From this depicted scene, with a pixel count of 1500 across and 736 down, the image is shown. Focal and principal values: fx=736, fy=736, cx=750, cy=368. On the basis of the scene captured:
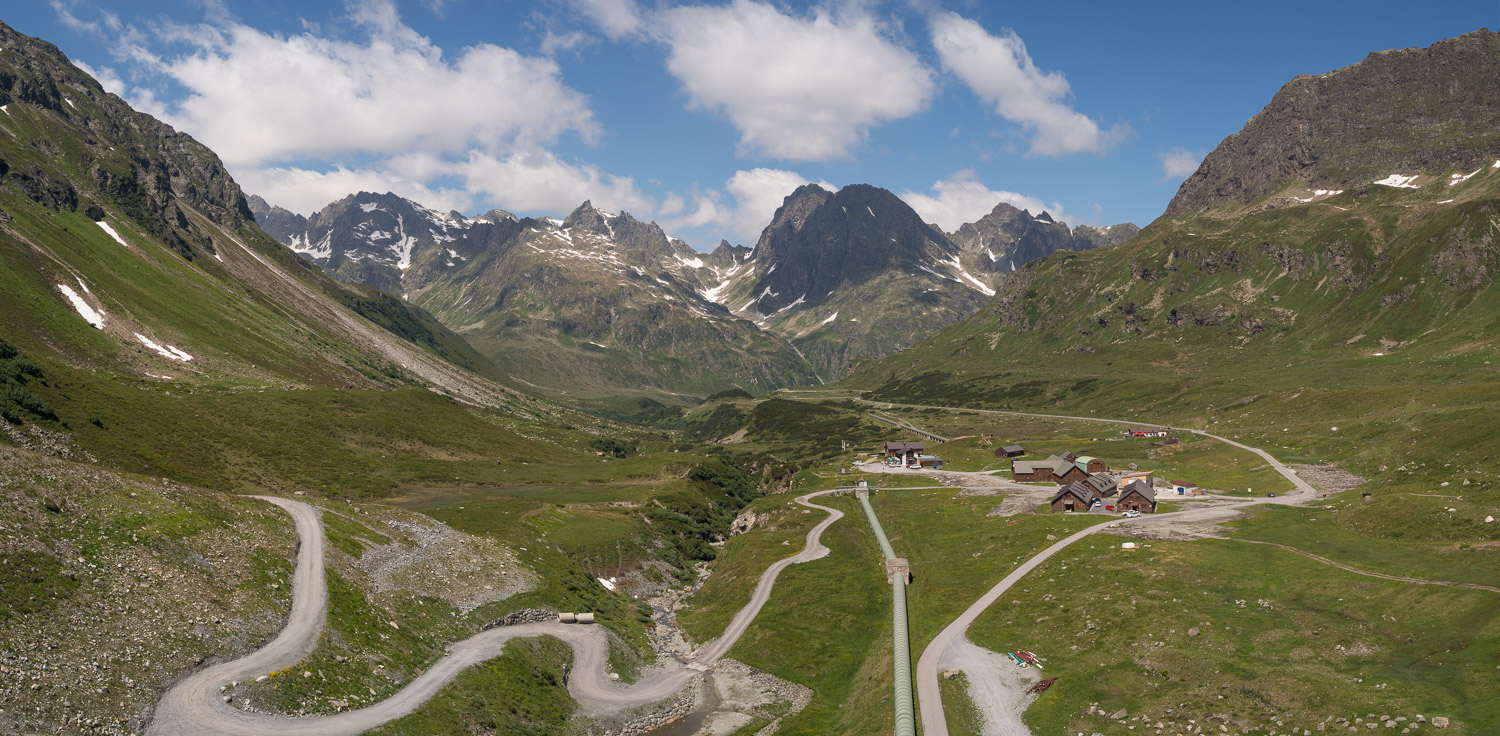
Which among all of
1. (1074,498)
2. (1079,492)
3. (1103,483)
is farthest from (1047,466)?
(1074,498)

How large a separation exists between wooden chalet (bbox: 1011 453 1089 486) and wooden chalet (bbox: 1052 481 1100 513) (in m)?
25.7

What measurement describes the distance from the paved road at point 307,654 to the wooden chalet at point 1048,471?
8073 centimetres

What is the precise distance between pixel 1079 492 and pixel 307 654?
113 metres

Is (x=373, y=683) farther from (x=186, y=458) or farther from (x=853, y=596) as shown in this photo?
(x=186, y=458)

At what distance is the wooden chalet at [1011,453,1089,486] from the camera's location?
15362 centimetres

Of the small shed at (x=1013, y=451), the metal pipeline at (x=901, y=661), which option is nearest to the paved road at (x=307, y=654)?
the metal pipeline at (x=901, y=661)

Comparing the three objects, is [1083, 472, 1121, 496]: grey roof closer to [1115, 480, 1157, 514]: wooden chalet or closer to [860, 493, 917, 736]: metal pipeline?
[1115, 480, 1157, 514]: wooden chalet

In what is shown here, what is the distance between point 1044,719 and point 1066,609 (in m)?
22.1

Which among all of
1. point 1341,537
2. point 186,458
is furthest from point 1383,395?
point 186,458

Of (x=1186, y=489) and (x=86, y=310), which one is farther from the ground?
(x=1186, y=489)

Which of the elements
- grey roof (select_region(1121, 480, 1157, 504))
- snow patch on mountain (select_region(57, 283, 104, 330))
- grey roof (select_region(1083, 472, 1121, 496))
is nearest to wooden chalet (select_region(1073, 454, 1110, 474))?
grey roof (select_region(1083, 472, 1121, 496))

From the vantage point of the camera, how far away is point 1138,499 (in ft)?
384

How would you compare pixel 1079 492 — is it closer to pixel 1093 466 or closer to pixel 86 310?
pixel 1093 466

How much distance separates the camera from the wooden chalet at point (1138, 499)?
11612cm
